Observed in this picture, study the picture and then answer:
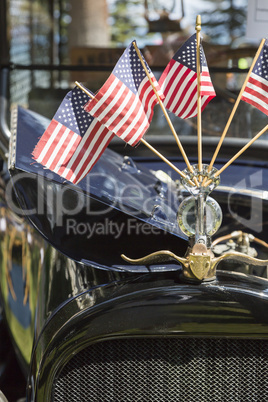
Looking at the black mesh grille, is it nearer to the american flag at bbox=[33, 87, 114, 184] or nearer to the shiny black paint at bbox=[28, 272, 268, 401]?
the shiny black paint at bbox=[28, 272, 268, 401]

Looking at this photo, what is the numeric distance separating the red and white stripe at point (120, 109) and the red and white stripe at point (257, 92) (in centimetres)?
27

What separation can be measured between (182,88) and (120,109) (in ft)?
0.80

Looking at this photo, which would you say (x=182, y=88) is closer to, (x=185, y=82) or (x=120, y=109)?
(x=185, y=82)

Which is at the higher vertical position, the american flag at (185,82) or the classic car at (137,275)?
the american flag at (185,82)

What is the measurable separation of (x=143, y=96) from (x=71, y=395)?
30.8 inches

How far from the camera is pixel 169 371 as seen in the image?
1.37 meters

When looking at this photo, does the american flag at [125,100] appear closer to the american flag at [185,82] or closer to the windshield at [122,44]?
the american flag at [185,82]

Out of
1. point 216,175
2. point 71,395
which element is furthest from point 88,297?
point 216,175

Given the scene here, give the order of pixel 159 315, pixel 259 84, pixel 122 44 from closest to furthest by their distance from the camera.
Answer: pixel 159 315 < pixel 259 84 < pixel 122 44

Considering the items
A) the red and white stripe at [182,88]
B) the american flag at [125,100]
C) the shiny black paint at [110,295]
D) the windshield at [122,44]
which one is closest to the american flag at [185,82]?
the red and white stripe at [182,88]

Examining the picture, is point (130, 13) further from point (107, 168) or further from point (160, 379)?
point (160, 379)

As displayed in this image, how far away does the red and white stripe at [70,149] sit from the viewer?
146 centimetres

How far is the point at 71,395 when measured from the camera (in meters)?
1.40

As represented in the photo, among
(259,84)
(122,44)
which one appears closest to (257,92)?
(259,84)
